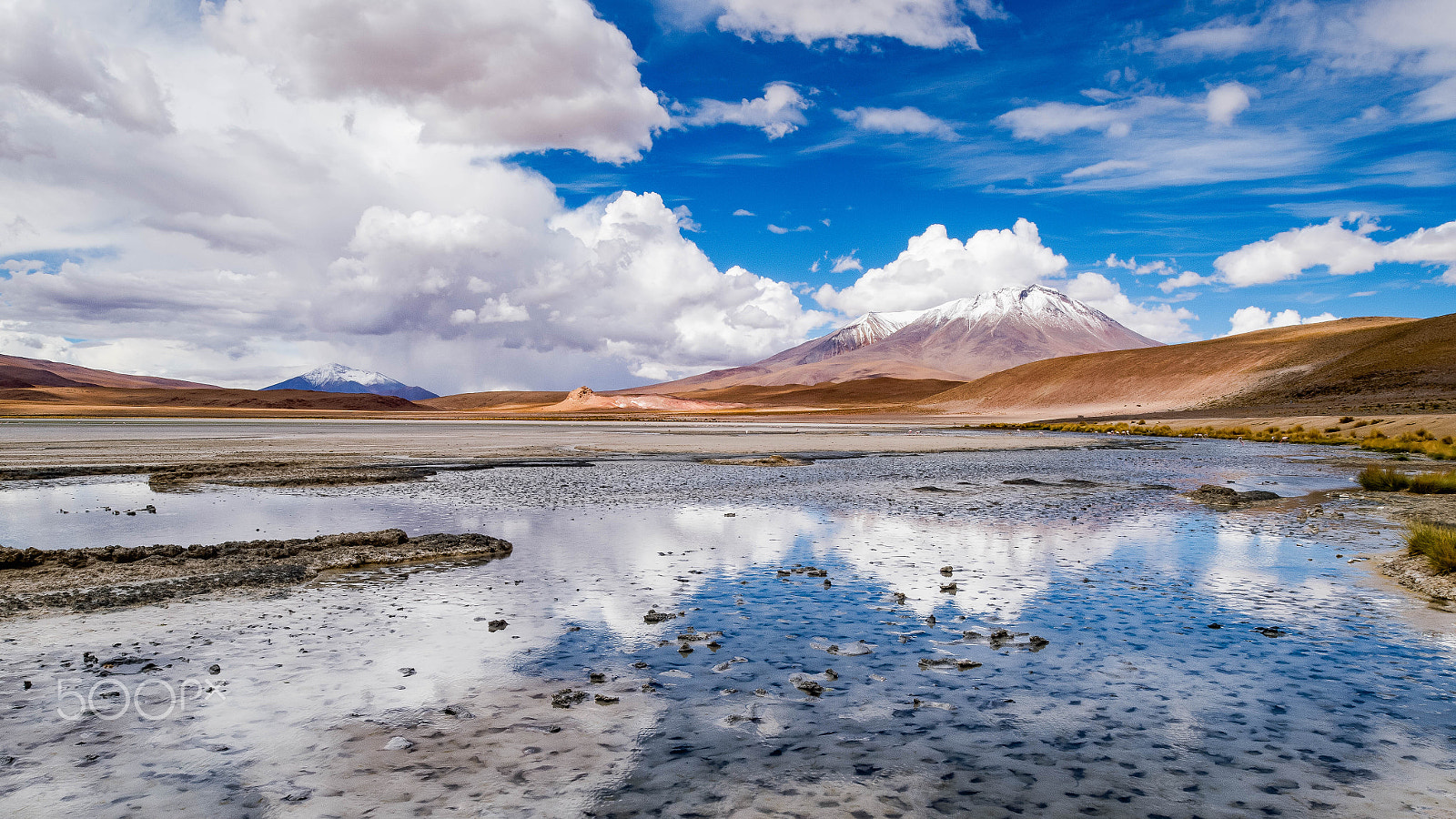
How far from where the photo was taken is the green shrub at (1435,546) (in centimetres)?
840

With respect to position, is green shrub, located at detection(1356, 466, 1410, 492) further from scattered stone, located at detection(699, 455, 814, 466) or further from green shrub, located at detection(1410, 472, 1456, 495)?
scattered stone, located at detection(699, 455, 814, 466)

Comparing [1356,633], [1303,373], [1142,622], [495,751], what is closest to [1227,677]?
[1142,622]

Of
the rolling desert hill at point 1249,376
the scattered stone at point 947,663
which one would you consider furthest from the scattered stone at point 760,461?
the rolling desert hill at point 1249,376

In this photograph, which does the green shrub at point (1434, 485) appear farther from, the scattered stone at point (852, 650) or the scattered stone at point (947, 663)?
the scattered stone at point (852, 650)

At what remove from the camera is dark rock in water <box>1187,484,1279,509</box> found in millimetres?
15336

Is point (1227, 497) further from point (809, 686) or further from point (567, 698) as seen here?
point (567, 698)

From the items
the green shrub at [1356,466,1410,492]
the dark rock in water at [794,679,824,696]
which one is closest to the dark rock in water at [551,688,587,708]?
the dark rock in water at [794,679,824,696]

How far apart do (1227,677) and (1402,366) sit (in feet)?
312

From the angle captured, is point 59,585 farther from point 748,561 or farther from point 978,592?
point 978,592
